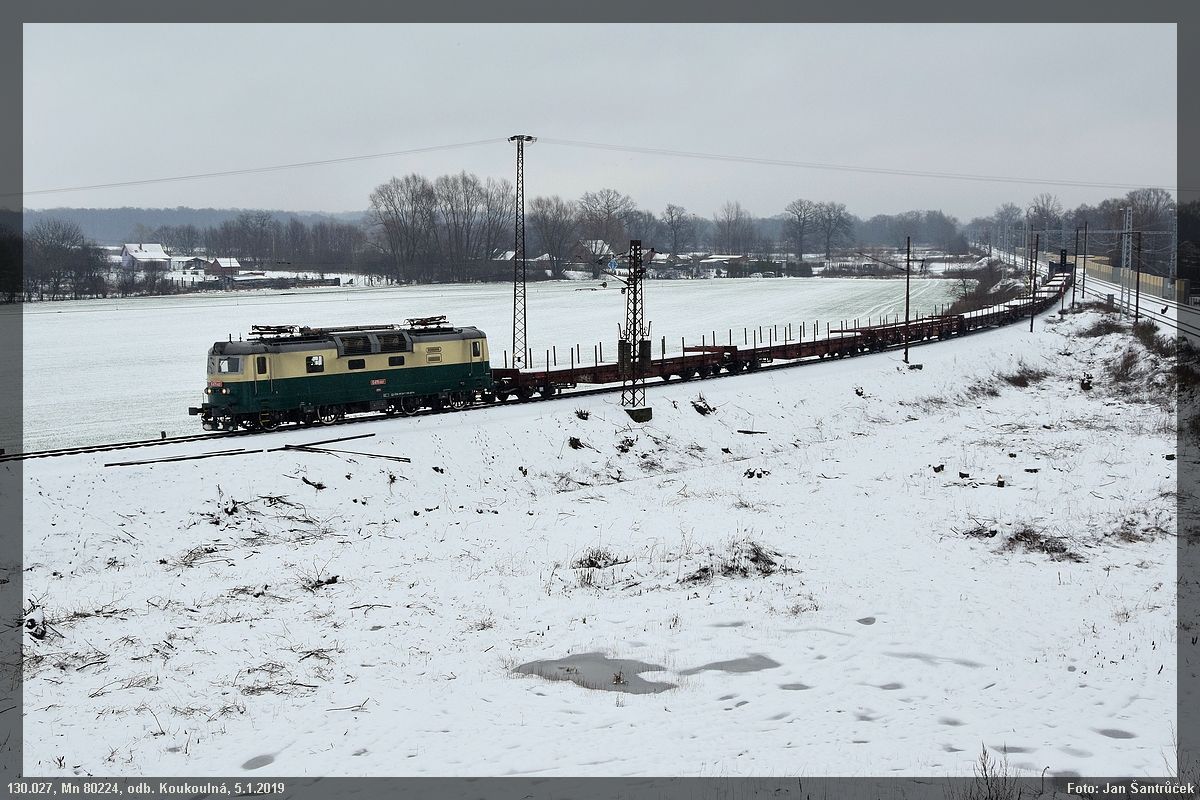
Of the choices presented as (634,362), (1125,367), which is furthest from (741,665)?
(1125,367)

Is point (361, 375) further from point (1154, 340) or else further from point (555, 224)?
point (555, 224)

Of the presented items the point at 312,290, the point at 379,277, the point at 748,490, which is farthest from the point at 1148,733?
the point at 379,277

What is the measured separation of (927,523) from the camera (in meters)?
23.8

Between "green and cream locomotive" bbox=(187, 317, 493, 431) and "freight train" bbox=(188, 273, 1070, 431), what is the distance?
0.04 meters

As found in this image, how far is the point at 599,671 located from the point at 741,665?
2469mm

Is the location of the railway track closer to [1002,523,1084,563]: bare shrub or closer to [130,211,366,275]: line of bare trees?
[1002,523,1084,563]: bare shrub

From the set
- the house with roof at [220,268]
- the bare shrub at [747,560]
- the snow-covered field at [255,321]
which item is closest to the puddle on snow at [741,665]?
the bare shrub at [747,560]

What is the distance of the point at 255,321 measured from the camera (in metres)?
78.7

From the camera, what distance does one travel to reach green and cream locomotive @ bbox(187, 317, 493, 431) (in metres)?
31.3

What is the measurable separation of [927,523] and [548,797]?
1632 cm

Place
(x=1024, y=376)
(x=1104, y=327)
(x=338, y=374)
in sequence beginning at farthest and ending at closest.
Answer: (x=1104, y=327) → (x=1024, y=376) → (x=338, y=374)

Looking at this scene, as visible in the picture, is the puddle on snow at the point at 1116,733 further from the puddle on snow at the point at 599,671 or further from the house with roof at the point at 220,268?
the house with roof at the point at 220,268

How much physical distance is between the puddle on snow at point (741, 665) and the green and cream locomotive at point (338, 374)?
72.8 ft

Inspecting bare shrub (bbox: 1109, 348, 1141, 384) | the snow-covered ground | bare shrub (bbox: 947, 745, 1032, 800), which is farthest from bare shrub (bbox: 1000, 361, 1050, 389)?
bare shrub (bbox: 947, 745, 1032, 800)
